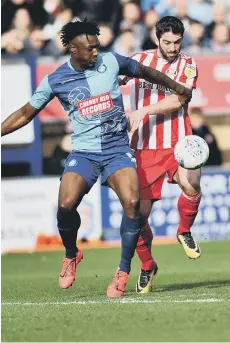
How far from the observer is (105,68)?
930cm

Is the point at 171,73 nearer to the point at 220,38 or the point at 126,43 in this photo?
the point at 126,43

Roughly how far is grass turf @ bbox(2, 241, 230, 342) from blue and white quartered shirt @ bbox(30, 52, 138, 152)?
144cm

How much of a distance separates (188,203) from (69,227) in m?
1.48

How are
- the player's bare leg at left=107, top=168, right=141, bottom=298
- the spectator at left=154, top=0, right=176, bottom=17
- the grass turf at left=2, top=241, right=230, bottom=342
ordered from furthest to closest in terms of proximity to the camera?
the spectator at left=154, top=0, right=176, bottom=17 < the player's bare leg at left=107, top=168, right=141, bottom=298 < the grass turf at left=2, top=241, right=230, bottom=342

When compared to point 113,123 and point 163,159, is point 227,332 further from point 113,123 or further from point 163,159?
point 163,159

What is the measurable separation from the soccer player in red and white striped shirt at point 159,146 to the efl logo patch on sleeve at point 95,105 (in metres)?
0.78

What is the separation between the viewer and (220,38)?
17672mm

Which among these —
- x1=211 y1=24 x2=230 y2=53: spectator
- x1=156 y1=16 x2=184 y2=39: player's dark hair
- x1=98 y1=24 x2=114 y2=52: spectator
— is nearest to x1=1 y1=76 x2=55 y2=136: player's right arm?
x1=156 y1=16 x2=184 y2=39: player's dark hair

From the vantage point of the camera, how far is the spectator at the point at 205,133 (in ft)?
54.9

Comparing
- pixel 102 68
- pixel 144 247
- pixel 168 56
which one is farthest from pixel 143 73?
pixel 144 247

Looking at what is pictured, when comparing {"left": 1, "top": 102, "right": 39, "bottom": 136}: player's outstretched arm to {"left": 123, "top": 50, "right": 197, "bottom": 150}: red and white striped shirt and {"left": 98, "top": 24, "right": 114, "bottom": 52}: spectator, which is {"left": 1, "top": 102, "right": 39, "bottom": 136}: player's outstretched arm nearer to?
{"left": 123, "top": 50, "right": 197, "bottom": 150}: red and white striped shirt

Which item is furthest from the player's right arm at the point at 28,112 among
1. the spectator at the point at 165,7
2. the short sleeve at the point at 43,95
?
the spectator at the point at 165,7

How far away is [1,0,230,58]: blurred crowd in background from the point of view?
1722 centimetres

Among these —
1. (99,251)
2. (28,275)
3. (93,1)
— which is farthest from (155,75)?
(93,1)
